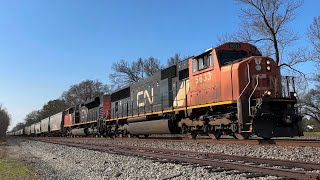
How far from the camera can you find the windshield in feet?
44.5

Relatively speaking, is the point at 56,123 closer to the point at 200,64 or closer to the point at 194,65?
the point at 194,65

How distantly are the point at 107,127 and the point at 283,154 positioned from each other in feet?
64.7

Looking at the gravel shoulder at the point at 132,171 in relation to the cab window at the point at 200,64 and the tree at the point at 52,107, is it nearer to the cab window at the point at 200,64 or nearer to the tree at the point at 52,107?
the cab window at the point at 200,64

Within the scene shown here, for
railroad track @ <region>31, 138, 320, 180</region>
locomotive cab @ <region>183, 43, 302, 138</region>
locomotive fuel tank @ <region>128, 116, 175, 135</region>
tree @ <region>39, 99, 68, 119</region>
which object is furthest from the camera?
tree @ <region>39, 99, 68, 119</region>

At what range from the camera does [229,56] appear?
45.2 feet

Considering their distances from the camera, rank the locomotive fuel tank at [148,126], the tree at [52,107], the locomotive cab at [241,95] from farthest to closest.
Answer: the tree at [52,107], the locomotive fuel tank at [148,126], the locomotive cab at [241,95]

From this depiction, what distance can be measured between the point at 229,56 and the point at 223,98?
5.86ft

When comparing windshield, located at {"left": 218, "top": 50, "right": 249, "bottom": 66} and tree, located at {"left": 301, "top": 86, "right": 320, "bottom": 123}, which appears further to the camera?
tree, located at {"left": 301, "top": 86, "right": 320, "bottom": 123}

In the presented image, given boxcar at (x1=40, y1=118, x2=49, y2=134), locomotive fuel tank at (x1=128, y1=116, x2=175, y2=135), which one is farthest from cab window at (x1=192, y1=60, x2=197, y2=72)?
boxcar at (x1=40, y1=118, x2=49, y2=134)

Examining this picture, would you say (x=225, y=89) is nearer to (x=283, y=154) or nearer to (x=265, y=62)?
(x=265, y=62)

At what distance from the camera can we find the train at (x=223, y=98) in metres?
11.9

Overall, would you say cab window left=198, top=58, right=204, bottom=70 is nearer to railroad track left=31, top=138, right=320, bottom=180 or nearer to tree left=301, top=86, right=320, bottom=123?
railroad track left=31, top=138, right=320, bottom=180

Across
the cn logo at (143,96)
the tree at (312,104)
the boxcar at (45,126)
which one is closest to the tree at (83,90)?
the boxcar at (45,126)

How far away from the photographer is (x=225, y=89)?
43.0ft
